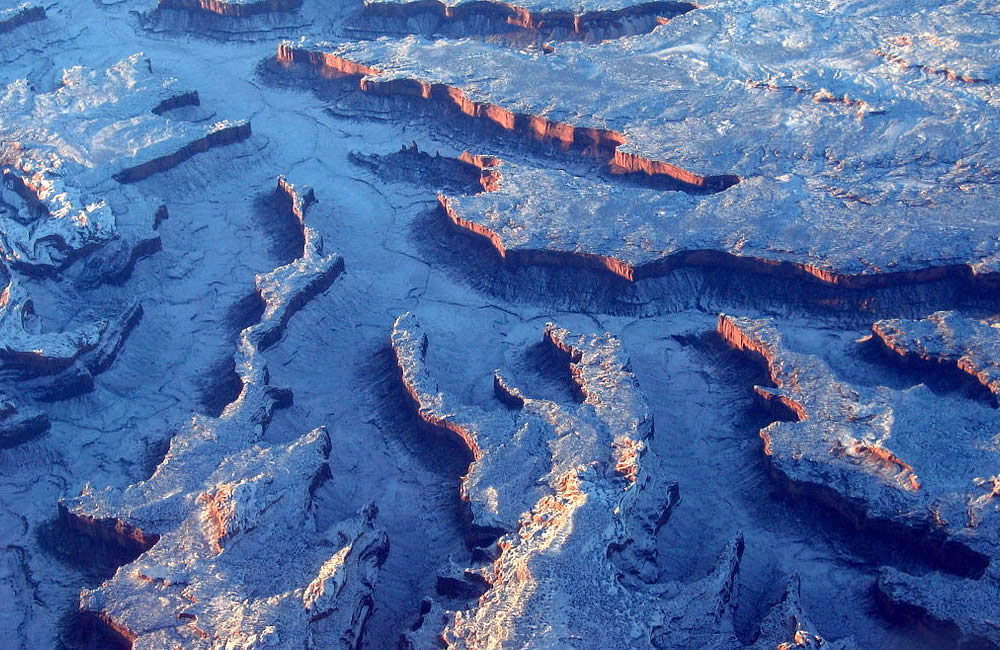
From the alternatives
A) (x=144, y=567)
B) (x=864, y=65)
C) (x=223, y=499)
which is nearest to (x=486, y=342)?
(x=223, y=499)

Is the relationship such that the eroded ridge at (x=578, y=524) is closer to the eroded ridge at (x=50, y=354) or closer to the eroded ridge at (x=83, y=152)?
the eroded ridge at (x=50, y=354)

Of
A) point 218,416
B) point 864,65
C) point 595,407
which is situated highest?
point 864,65

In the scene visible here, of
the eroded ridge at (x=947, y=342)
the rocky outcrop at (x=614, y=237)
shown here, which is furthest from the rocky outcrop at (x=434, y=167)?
the eroded ridge at (x=947, y=342)

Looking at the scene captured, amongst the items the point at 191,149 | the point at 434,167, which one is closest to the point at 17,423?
the point at 191,149

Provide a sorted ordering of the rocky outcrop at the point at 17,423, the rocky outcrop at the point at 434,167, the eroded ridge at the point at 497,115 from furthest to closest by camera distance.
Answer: the rocky outcrop at the point at 434,167 < the eroded ridge at the point at 497,115 < the rocky outcrop at the point at 17,423

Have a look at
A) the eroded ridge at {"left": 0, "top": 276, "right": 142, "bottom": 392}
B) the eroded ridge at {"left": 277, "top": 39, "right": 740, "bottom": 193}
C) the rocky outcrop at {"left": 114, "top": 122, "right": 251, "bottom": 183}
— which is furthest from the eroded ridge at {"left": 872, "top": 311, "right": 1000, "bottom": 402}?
the rocky outcrop at {"left": 114, "top": 122, "right": 251, "bottom": 183}

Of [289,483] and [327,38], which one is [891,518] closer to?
[289,483]
